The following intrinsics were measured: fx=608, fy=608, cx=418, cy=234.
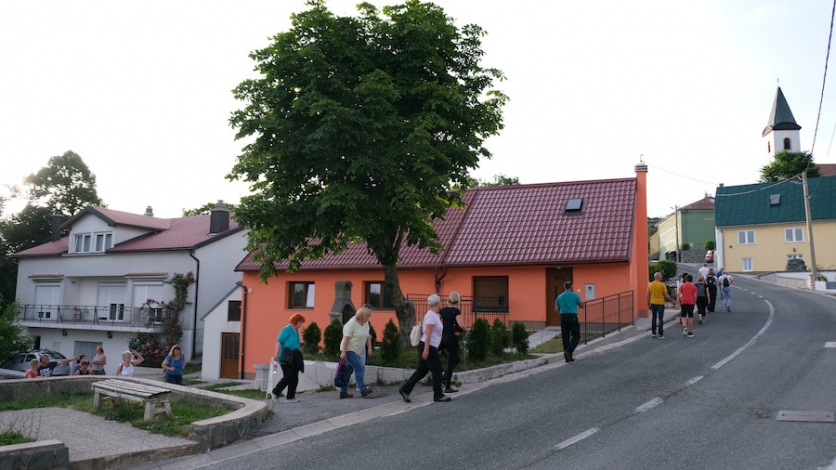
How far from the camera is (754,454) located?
624cm

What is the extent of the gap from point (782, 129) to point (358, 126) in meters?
88.1

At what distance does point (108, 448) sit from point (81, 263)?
3397cm

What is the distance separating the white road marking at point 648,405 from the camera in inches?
332

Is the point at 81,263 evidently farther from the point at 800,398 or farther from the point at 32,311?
the point at 800,398

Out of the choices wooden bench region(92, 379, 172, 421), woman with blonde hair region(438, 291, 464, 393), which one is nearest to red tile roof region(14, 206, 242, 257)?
wooden bench region(92, 379, 172, 421)

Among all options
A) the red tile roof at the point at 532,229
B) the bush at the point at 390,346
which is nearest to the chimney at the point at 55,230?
the red tile roof at the point at 532,229

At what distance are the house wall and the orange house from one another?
37.6 m

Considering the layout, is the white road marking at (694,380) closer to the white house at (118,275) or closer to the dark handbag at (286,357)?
the dark handbag at (286,357)

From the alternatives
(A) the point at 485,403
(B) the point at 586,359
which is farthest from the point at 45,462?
(B) the point at 586,359

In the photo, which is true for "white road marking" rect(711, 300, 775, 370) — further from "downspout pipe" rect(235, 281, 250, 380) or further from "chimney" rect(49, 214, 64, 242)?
"chimney" rect(49, 214, 64, 242)

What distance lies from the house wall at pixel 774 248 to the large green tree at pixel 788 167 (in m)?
14.1

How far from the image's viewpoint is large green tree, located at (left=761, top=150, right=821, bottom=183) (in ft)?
218

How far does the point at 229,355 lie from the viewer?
29.3 meters

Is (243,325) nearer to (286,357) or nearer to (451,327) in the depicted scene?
(286,357)
